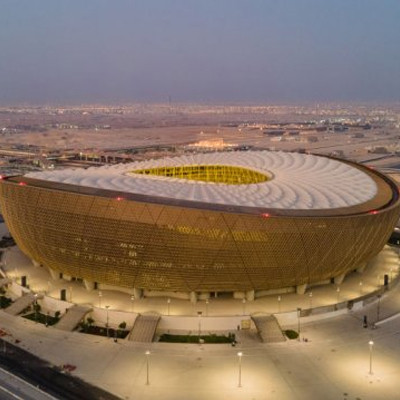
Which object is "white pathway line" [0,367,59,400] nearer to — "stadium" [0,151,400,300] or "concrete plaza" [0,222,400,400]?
"concrete plaza" [0,222,400,400]

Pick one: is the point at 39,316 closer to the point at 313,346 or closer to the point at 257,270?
the point at 257,270

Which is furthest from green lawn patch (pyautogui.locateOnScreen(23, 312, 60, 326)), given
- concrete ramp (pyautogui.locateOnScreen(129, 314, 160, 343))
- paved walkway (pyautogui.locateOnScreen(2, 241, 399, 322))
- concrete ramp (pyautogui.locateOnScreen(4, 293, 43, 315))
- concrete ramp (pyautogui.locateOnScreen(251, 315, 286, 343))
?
concrete ramp (pyautogui.locateOnScreen(251, 315, 286, 343))

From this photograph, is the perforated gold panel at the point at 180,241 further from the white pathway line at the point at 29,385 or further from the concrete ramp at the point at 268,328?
the white pathway line at the point at 29,385

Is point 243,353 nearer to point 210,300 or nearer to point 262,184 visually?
point 210,300

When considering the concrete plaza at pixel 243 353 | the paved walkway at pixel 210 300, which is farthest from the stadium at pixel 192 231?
the concrete plaza at pixel 243 353

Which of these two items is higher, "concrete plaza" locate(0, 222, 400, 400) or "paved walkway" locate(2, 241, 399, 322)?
"paved walkway" locate(2, 241, 399, 322)

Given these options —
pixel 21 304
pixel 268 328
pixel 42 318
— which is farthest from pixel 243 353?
pixel 21 304

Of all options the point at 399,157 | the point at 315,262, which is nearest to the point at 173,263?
the point at 315,262
